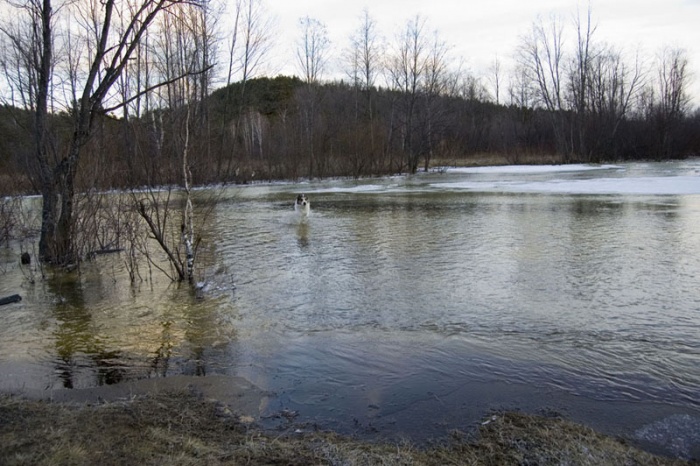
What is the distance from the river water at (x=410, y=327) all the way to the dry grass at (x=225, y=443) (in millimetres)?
293

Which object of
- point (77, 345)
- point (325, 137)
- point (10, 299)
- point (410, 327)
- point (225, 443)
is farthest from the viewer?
point (325, 137)

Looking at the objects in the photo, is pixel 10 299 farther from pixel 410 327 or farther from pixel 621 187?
pixel 621 187

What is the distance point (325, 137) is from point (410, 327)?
33.3 metres

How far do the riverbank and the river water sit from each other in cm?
25

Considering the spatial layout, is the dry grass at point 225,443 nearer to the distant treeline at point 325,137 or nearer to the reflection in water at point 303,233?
the distant treeline at point 325,137

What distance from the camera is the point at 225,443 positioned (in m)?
3.35

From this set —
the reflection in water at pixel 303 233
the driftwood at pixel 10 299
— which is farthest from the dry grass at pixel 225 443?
the reflection in water at pixel 303 233

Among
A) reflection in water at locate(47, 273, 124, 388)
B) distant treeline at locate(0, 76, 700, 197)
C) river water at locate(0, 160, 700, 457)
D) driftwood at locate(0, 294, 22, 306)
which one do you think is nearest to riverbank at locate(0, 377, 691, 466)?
river water at locate(0, 160, 700, 457)

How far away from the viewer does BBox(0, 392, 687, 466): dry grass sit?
3029 mm

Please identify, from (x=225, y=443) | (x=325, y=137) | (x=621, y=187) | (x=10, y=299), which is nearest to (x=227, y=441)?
(x=225, y=443)

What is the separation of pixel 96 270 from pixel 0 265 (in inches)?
91.0

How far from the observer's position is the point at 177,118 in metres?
8.09

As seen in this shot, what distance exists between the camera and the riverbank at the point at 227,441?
3049 mm

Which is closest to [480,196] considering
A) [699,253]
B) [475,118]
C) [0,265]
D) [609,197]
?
[609,197]
